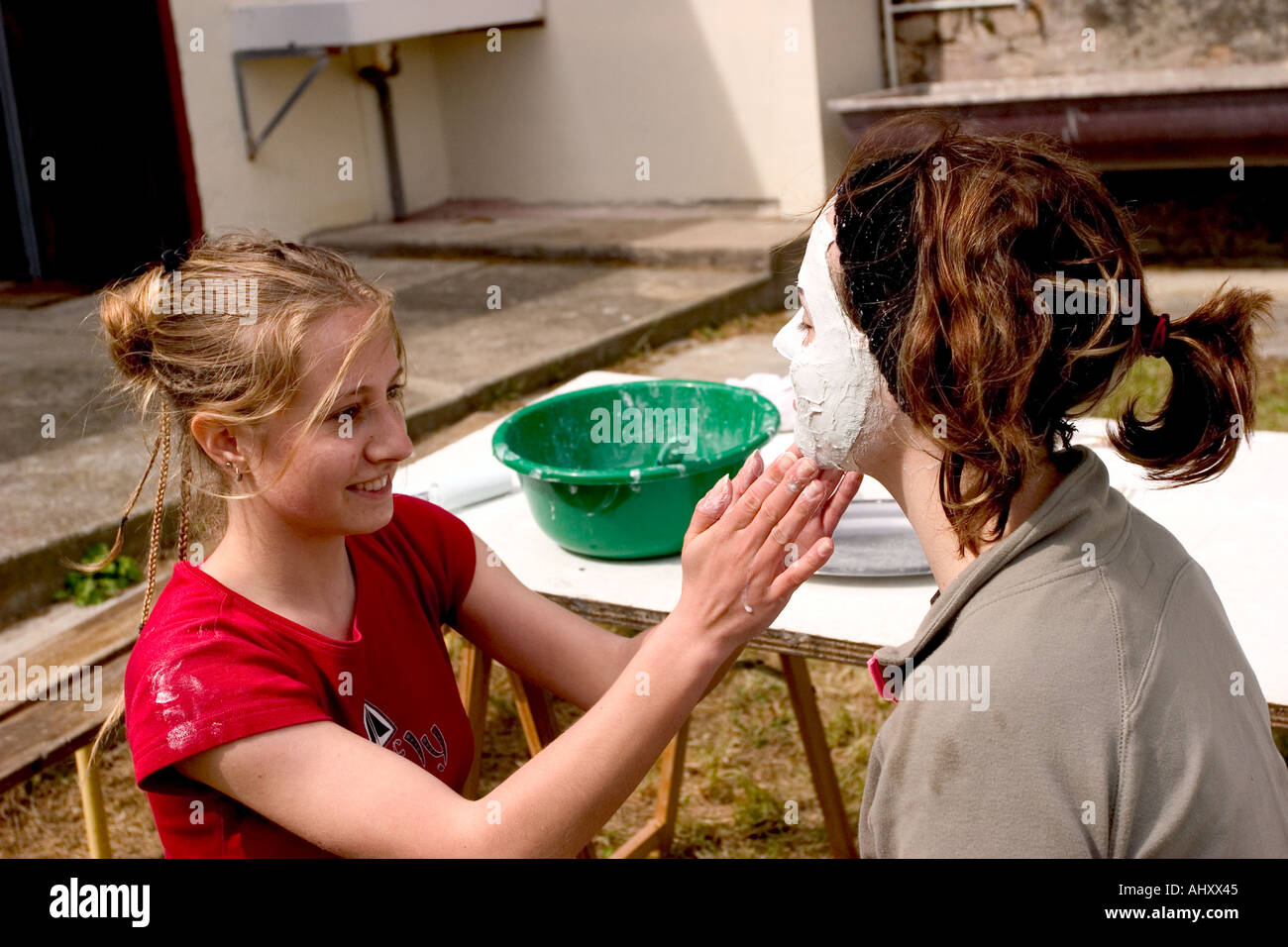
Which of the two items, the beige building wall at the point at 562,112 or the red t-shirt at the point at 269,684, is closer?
the red t-shirt at the point at 269,684

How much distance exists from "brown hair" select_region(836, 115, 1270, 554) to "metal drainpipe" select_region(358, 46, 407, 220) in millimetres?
7851

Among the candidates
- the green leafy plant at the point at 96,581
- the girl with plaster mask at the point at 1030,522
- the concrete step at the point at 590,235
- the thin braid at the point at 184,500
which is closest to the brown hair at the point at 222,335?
the thin braid at the point at 184,500

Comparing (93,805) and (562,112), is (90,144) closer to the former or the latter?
(562,112)

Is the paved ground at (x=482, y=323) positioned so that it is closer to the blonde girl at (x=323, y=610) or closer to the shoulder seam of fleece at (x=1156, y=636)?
the blonde girl at (x=323, y=610)

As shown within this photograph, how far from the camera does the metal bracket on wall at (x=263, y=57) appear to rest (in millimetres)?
7629

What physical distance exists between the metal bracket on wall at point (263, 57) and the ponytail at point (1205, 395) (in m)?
7.05

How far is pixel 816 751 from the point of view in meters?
2.70

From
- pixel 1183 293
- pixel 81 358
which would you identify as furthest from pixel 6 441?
pixel 1183 293

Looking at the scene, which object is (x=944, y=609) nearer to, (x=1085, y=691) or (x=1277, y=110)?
(x=1085, y=691)

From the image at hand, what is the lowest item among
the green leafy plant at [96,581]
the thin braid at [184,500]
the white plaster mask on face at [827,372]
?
the green leafy plant at [96,581]

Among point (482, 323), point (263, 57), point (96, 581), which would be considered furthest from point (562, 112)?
point (96, 581)

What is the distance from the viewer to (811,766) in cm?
271

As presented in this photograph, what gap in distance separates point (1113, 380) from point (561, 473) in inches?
41.7

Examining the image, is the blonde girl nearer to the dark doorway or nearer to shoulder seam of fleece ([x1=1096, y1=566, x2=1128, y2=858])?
shoulder seam of fleece ([x1=1096, y1=566, x2=1128, y2=858])
